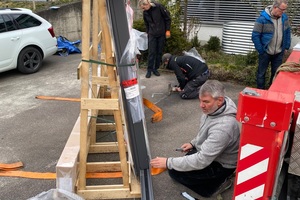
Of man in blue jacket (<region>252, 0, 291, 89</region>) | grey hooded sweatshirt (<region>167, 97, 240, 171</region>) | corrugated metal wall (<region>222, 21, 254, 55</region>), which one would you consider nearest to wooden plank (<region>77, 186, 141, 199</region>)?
grey hooded sweatshirt (<region>167, 97, 240, 171</region>)

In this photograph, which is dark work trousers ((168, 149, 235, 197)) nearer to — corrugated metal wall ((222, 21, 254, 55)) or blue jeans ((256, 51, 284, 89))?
blue jeans ((256, 51, 284, 89))

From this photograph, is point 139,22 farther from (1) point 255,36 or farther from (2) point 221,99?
(2) point 221,99

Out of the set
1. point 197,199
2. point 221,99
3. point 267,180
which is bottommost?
point 197,199

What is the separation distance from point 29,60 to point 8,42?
0.82 meters

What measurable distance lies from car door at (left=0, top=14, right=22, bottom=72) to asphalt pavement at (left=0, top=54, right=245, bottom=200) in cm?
47

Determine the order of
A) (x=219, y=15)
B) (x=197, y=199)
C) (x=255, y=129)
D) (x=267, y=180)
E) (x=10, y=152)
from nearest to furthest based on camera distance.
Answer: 1. (x=255, y=129)
2. (x=267, y=180)
3. (x=197, y=199)
4. (x=10, y=152)
5. (x=219, y=15)

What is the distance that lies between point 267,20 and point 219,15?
13.5ft

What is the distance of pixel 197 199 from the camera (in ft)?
10.8

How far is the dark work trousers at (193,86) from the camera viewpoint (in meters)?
5.91

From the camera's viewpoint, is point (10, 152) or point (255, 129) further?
point (10, 152)

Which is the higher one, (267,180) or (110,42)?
(110,42)

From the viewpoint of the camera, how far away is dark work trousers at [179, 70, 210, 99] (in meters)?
5.91

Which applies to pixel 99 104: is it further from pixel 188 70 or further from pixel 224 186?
pixel 188 70

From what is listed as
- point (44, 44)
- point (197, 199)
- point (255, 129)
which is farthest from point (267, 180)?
point (44, 44)
